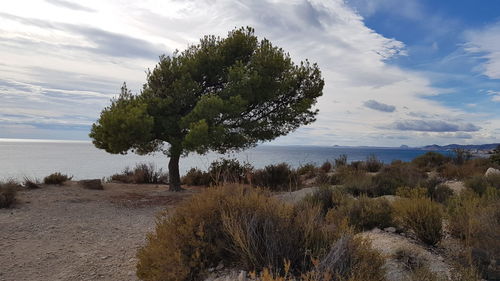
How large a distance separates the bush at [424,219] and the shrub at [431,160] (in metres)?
16.4

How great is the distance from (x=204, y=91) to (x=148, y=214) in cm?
585

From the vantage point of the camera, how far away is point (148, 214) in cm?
937

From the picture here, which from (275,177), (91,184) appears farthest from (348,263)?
(91,184)

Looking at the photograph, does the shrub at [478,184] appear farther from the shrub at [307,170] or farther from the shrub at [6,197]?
the shrub at [6,197]

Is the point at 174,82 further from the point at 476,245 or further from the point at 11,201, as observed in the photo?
the point at 476,245

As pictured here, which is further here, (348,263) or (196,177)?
(196,177)

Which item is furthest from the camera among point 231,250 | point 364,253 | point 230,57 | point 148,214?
point 230,57

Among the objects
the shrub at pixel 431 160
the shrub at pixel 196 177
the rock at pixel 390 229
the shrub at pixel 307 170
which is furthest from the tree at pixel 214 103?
the shrub at pixel 431 160

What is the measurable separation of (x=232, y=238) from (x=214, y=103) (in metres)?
7.87

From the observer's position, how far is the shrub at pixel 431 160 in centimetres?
2049

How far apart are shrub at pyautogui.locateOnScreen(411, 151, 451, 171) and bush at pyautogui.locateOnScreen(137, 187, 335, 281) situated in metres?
19.0

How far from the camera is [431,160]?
21.4m

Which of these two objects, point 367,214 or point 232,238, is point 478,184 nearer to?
point 367,214

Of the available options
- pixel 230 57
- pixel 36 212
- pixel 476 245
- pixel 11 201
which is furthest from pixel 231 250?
pixel 230 57
